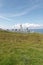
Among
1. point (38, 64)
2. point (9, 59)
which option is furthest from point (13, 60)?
point (38, 64)

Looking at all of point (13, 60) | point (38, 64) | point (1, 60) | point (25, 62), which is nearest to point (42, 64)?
point (38, 64)

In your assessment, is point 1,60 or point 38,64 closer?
point 38,64

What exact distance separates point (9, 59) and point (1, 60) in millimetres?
770

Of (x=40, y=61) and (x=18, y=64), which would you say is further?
(x=40, y=61)

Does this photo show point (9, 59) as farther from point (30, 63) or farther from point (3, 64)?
point (30, 63)

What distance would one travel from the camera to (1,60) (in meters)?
12.4

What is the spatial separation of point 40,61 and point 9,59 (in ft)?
8.75

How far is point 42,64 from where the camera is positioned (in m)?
11.6

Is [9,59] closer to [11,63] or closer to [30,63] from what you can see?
[11,63]

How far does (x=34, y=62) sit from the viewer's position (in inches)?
478

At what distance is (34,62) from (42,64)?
2.68ft

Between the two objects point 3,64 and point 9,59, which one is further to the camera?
point 9,59

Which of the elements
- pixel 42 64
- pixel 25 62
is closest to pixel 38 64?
pixel 42 64

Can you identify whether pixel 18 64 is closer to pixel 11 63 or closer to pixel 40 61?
pixel 11 63
